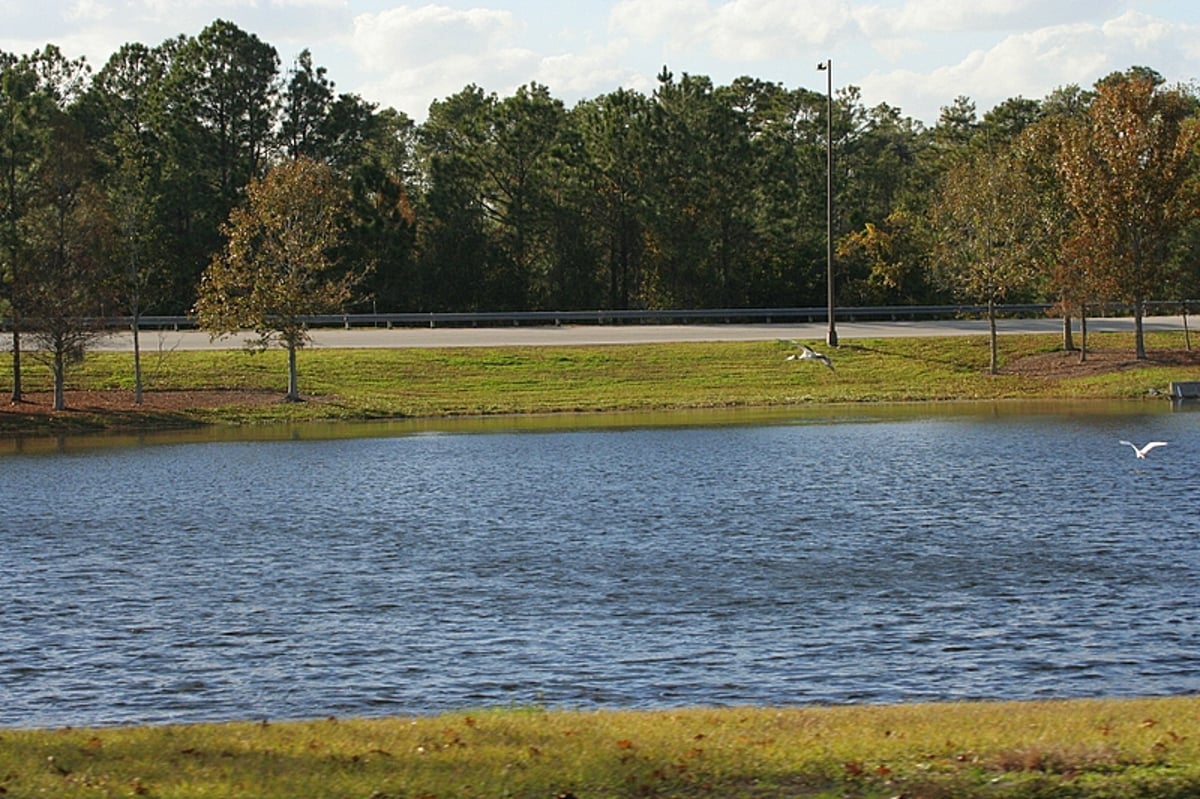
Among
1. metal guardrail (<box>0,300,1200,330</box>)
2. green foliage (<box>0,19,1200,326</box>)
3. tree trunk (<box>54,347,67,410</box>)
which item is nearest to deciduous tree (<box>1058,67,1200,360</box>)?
metal guardrail (<box>0,300,1200,330</box>)

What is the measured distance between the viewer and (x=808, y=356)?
61.1 metres

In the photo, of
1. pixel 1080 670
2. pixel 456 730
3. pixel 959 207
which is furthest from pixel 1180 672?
pixel 959 207

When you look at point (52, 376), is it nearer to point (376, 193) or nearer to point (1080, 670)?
point (376, 193)

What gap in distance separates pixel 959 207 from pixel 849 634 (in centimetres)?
4704

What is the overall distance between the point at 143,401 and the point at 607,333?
2524cm

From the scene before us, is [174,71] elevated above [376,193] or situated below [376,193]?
above

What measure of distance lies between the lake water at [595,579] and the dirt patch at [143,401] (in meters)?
11.9

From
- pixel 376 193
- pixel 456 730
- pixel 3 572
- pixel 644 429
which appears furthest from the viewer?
pixel 376 193

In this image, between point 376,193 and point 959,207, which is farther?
point 376,193

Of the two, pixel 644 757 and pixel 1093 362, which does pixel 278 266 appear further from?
pixel 644 757

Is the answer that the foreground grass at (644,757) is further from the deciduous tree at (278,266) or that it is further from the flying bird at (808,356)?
the flying bird at (808,356)

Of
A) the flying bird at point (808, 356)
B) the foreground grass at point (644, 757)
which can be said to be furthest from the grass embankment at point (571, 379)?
the foreground grass at point (644, 757)

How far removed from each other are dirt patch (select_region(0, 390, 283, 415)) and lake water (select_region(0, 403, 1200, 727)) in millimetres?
11907

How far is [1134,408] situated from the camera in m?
50.9
